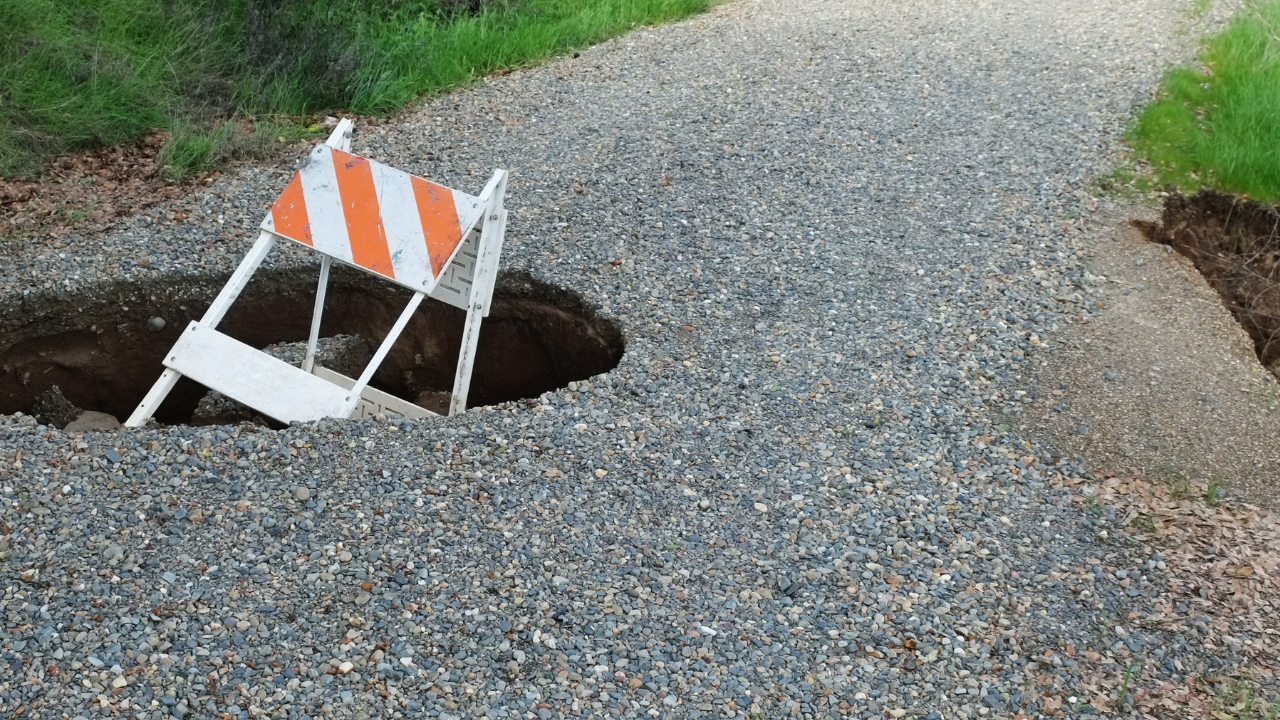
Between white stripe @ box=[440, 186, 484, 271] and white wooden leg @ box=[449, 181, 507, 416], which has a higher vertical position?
white stripe @ box=[440, 186, 484, 271]

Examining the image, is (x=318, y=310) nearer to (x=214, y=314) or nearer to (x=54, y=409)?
(x=214, y=314)

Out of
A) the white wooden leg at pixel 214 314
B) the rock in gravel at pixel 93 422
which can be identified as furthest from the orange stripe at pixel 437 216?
the rock in gravel at pixel 93 422

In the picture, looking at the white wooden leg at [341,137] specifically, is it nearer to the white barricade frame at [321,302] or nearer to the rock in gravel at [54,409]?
the white barricade frame at [321,302]

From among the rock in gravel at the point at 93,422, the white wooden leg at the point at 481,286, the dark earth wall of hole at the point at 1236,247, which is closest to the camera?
the white wooden leg at the point at 481,286

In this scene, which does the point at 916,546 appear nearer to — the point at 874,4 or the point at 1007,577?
the point at 1007,577

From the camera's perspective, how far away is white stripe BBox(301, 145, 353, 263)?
4.25 meters

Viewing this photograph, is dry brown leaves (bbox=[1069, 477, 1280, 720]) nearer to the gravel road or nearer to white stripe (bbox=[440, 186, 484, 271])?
the gravel road

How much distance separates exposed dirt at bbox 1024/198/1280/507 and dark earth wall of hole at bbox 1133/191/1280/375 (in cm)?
68

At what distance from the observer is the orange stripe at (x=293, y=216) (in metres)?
4.30

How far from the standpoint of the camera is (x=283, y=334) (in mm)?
5285

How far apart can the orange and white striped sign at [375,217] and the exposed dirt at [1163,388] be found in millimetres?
2483

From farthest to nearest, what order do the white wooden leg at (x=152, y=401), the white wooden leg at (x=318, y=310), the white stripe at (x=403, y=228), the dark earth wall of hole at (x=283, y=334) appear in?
1. the dark earth wall of hole at (x=283, y=334)
2. the white wooden leg at (x=318, y=310)
3. the white stripe at (x=403, y=228)
4. the white wooden leg at (x=152, y=401)

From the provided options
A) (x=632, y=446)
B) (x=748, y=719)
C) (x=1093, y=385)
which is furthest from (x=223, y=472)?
(x=1093, y=385)

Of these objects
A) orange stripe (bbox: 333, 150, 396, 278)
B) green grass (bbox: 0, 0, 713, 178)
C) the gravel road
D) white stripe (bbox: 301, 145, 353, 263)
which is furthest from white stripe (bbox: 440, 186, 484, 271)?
green grass (bbox: 0, 0, 713, 178)
